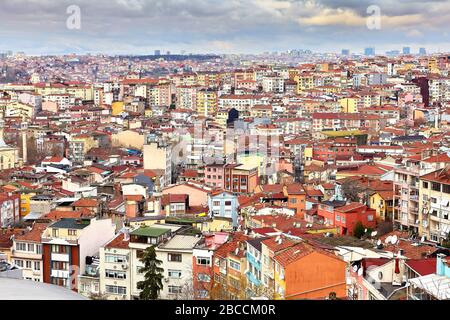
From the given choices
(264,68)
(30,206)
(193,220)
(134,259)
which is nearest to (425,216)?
(193,220)

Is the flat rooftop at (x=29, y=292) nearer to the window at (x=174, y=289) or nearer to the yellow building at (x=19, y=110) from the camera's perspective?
the window at (x=174, y=289)

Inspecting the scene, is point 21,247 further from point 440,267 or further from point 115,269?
point 440,267

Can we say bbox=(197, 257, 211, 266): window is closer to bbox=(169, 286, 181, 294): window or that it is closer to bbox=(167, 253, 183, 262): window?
bbox=(167, 253, 183, 262): window

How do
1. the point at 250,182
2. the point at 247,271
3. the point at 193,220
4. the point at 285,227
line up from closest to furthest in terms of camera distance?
the point at 247,271 < the point at 285,227 < the point at 193,220 < the point at 250,182

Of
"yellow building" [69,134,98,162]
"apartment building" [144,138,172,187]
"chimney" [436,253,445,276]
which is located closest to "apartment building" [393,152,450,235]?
"chimney" [436,253,445,276]

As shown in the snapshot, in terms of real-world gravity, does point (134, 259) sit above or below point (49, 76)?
below

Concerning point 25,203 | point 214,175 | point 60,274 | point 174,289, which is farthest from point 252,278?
point 214,175
